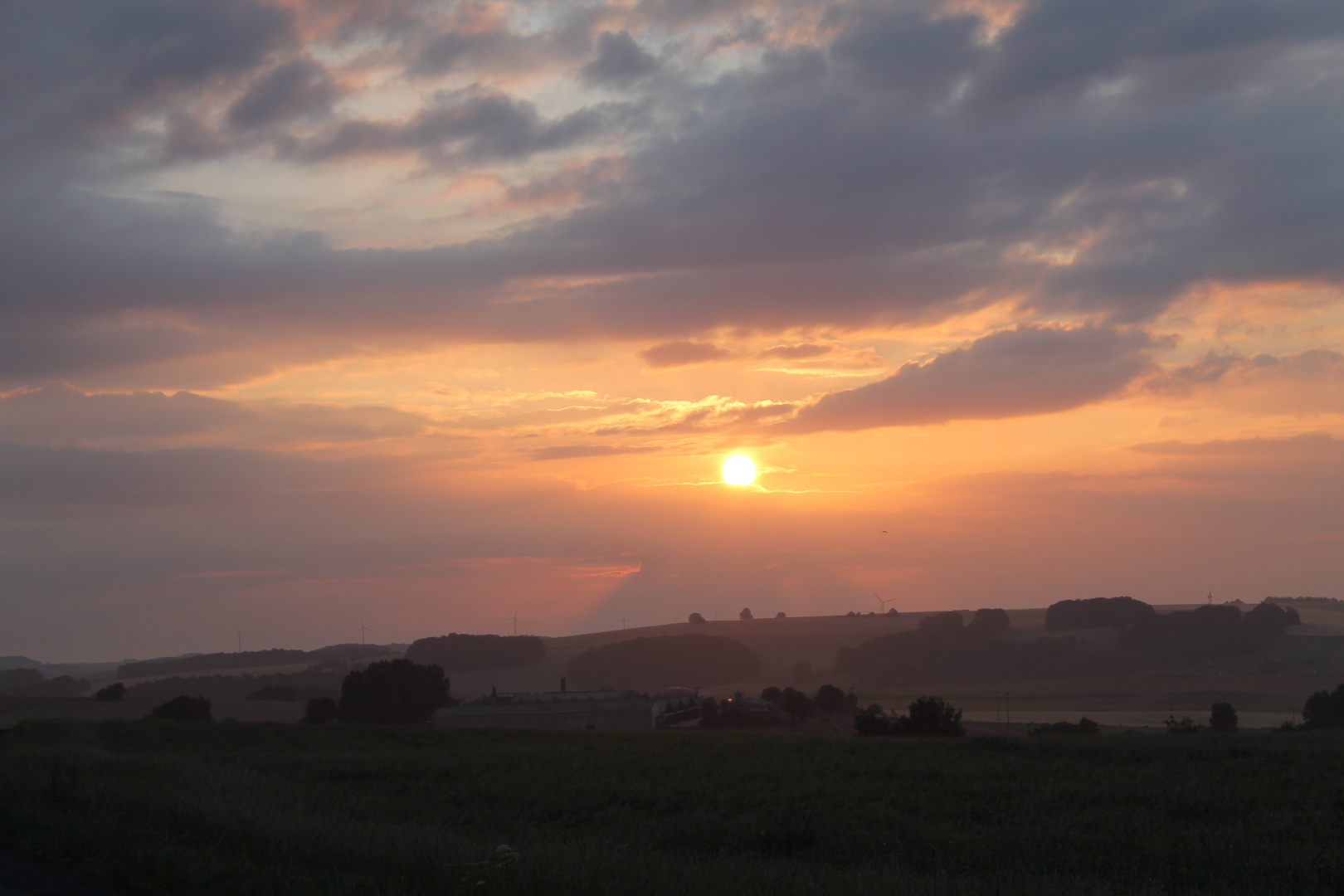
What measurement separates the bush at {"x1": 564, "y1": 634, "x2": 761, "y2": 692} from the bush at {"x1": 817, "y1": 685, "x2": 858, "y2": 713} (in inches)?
3097

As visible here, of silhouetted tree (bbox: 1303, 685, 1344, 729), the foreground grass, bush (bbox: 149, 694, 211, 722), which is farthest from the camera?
bush (bbox: 149, 694, 211, 722)

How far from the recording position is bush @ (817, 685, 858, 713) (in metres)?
106

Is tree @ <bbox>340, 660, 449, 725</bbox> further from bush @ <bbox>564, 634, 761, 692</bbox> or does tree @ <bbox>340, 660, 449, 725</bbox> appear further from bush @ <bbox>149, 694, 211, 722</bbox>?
bush @ <bbox>564, 634, 761, 692</bbox>

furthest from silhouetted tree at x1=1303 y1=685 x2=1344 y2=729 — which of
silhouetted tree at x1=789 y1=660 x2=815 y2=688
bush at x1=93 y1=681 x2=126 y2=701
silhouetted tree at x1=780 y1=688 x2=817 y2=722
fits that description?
bush at x1=93 y1=681 x2=126 y2=701

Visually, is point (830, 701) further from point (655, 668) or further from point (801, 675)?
point (801, 675)

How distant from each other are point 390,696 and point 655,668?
82.5 meters

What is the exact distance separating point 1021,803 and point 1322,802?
7.73 metres

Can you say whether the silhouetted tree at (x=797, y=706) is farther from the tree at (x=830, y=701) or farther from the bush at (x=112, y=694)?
the bush at (x=112, y=694)

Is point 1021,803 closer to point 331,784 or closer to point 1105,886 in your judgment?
point 1105,886

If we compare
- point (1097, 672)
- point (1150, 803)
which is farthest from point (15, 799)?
point (1097, 672)

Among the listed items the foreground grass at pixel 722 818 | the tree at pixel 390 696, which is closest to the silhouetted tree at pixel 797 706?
the tree at pixel 390 696

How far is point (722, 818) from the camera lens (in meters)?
27.1

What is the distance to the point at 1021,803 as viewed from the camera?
94.1 ft

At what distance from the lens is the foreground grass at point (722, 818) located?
15.0 metres
